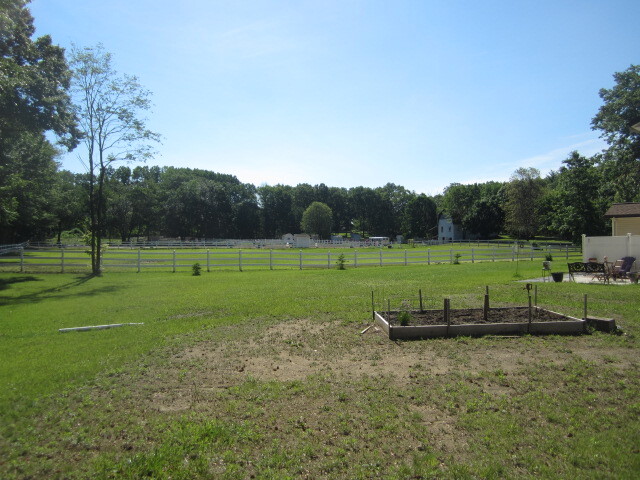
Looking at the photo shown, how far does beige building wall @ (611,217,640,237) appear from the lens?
23.6 metres

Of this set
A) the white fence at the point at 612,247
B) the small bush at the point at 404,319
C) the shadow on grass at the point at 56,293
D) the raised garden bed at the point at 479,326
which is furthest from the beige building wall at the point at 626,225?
the shadow on grass at the point at 56,293

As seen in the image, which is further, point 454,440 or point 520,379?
point 520,379

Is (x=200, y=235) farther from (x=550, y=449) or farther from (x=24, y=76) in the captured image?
(x=550, y=449)

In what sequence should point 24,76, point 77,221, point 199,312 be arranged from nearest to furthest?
point 199,312, point 24,76, point 77,221

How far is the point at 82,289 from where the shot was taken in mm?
17031

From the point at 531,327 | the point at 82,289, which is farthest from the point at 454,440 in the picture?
the point at 82,289

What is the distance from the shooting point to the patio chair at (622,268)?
1636 centimetres

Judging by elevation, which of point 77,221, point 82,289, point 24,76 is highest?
point 24,76

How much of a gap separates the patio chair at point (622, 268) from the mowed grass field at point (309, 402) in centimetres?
854

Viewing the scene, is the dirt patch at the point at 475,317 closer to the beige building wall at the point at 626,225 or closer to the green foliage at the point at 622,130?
the beige building wall at the point at 626,225

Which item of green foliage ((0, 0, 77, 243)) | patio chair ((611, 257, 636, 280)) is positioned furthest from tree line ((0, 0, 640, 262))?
patio chair ((611, 257, 636, 280))

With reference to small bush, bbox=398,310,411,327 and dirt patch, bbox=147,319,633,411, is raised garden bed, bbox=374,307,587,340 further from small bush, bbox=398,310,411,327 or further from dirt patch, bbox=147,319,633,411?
dirt patch, bbox=147,319,633,411

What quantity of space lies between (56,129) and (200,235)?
7018cm

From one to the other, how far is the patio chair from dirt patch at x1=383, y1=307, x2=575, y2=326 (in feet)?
32.1
